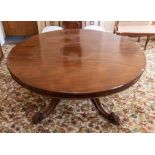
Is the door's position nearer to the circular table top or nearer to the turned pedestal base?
the circular table top

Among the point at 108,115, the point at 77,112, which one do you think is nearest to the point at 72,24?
the point at 77,112

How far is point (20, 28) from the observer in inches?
147

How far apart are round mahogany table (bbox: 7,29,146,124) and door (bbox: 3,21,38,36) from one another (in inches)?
75.5

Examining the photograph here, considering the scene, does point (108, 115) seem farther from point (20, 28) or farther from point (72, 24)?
point (20, 28)

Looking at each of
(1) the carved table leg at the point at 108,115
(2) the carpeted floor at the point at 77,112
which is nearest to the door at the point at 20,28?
(2) the carpeted floor at the point at 77,112

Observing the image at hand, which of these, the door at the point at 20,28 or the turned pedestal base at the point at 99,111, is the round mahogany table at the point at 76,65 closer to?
the turned pedestal base at the point at 99,111

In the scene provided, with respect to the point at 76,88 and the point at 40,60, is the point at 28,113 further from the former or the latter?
the point at 76,88

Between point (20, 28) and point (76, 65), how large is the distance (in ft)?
9.06

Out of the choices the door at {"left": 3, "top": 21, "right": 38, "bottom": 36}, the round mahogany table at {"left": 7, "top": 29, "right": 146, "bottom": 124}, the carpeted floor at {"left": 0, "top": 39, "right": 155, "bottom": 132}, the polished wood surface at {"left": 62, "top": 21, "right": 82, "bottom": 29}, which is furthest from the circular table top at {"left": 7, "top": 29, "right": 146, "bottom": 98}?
the door at {"left": 3, "top": 21, "right": 38, "bottom": 36}

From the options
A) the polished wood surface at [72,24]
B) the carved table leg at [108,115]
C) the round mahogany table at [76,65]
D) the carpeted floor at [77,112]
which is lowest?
the carpeted floor at [77,112]

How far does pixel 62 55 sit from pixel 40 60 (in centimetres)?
20

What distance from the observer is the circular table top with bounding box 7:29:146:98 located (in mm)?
1175

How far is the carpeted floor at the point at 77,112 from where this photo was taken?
69.4 inches
